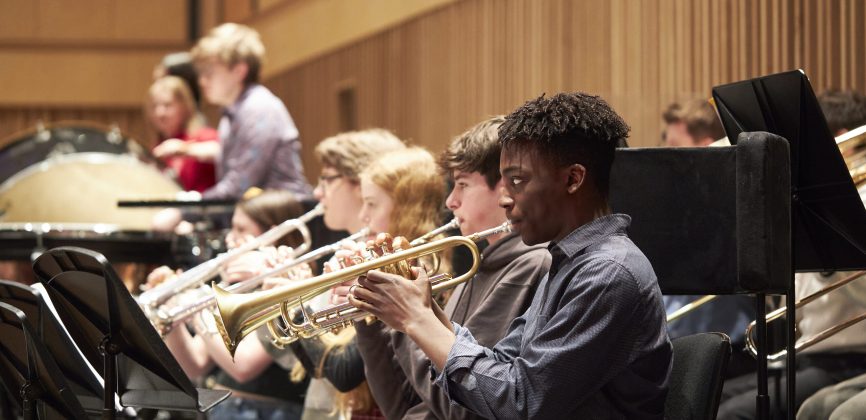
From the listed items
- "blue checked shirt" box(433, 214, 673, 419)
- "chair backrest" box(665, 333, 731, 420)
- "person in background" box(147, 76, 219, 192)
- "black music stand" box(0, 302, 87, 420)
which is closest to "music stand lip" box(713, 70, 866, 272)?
"chair backrest" box(665, 333, 731, 420)

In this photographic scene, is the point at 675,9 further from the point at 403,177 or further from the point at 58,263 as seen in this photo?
the point at 58,263

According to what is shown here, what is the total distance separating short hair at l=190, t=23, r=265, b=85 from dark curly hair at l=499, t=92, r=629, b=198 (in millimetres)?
3699

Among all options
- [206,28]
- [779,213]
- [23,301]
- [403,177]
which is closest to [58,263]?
[23,301]

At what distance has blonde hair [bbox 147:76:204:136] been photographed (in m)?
6.86

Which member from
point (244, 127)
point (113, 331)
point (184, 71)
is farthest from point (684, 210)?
point (184, 71)

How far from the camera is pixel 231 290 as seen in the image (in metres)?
3.66

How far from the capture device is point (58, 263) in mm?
2680

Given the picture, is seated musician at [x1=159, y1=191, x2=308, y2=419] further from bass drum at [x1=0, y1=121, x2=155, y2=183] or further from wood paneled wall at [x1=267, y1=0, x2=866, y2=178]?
bass drum at [x1=0, y1=121, x2=155, y2=183]

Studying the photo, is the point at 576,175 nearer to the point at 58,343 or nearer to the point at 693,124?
the point at 58,343

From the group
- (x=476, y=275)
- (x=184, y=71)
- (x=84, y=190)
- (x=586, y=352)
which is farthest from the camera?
(x=184, y=71)

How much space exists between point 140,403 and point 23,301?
40 cm

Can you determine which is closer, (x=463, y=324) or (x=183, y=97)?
(x=463, y=324)

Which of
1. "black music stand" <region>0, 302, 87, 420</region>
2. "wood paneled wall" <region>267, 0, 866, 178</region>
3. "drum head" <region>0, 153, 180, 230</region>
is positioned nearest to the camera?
"black music stand" <region>0, 302, 87, 420</region>

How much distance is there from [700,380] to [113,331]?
1.30 meters
